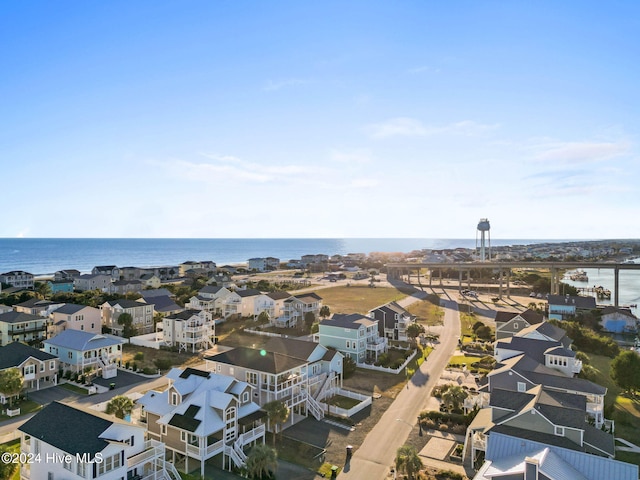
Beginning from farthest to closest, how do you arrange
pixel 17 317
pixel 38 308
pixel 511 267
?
pixel 511 267 → pixel 38 308 → pixel 17 317

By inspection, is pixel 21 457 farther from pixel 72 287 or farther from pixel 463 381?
pixel 72 287

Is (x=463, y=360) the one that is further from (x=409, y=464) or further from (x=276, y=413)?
(x=276, y=413)

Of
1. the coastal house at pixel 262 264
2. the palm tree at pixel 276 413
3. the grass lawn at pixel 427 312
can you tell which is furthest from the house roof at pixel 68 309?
the coastal house at pixel 262 264

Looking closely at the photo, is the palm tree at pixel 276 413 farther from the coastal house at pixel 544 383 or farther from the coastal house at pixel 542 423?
the coastal house at pixel 544 383

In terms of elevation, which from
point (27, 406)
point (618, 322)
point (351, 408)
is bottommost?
point (27, 406)

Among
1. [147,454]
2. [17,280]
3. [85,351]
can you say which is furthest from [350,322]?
[17,280]

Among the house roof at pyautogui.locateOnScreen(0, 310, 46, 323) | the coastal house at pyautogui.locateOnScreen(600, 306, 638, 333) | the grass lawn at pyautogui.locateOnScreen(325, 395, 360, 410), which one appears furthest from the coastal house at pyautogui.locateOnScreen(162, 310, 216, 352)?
the coastal house at pyautogui.locateOnScreen(600, 306, 638, 333)
